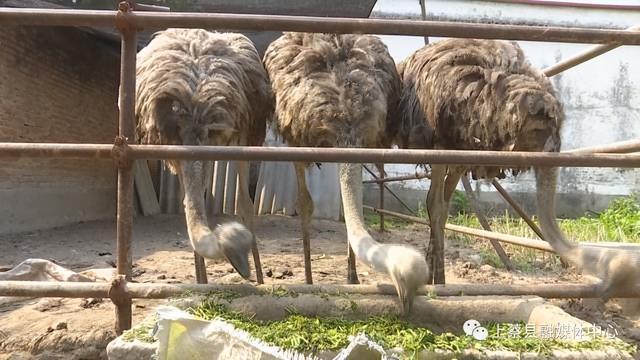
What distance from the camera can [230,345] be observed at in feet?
6.00

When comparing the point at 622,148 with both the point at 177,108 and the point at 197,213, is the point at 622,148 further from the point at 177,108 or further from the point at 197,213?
the point at 177,108

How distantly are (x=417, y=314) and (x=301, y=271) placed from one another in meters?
3.24

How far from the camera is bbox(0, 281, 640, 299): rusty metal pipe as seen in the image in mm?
2332

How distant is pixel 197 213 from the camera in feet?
9.04

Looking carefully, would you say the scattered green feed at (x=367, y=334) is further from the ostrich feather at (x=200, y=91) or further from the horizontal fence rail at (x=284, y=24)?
the ostrich feather at (x=200, y=91)

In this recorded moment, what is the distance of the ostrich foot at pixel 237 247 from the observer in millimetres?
Answer: 2268

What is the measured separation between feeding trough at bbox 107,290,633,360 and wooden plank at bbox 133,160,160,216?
7.51 m

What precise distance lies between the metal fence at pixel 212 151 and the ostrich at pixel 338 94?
530 mm

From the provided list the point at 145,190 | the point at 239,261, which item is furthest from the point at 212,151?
the point at 145,190

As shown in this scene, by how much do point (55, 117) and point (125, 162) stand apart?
6171mm

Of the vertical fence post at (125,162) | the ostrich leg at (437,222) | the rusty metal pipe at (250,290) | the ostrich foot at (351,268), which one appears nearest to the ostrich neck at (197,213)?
the rusty metal pipe at (250,290)

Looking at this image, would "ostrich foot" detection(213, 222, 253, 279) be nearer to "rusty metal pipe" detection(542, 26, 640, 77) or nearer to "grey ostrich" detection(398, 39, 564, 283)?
"grey ostrich" detection(398, 39, 564, 283)

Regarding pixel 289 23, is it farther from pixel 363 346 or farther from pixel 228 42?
pixel 228 42

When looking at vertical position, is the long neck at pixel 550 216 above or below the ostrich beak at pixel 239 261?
above
